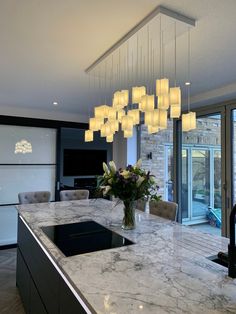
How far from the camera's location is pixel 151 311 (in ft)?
3.22

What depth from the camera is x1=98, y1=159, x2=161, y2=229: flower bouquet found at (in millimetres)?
2023

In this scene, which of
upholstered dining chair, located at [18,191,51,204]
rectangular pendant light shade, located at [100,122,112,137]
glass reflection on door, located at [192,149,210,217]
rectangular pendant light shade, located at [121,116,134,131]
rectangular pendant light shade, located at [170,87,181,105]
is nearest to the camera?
rectangular pendant light shade, located at [170,87,181,105]

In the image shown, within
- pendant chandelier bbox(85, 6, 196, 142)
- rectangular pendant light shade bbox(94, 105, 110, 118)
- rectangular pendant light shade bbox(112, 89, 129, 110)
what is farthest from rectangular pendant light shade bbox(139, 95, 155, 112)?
rectangular pendant light shade bbox(94, 105, 110, 118)

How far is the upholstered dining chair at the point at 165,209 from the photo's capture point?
271 cm

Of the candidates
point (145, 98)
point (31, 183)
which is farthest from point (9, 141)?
point (145, 98)

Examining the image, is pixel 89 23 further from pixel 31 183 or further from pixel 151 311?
pixel 31 183

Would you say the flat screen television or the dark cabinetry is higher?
the flat screen television

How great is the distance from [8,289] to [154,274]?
255 cm

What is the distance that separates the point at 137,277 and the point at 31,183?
4133 millimetres

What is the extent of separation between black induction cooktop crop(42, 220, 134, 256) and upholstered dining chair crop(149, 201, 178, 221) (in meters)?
0.90

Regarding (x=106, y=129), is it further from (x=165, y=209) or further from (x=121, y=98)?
(x=165, y=209)

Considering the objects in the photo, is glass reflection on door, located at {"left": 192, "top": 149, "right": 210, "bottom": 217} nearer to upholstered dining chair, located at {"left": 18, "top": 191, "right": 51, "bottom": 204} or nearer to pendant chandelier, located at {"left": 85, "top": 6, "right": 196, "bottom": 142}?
pendant chandelier, located at {"left": 85, "top": 6, "right": 196, "bottom": 142}

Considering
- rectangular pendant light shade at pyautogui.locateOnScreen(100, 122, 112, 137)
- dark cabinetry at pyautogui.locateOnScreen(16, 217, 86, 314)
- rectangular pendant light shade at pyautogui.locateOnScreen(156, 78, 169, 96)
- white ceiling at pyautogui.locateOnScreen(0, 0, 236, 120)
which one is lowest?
dark cabinetry at pyautogui.locateOnScreen(16, 217, 86, 314)

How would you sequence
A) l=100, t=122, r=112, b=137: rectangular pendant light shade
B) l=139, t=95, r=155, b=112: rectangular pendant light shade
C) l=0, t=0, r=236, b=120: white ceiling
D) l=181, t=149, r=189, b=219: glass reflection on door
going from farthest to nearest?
l=181, t=149, r=189, b=219: glass reflection on door → l=100, t=122, r=112, b=137: rectangular pendant light shade → l=139, t=95, r=155, b=112: rectangular pendant light shade → l=0, t=0, r=236, b=120: white ceiling
